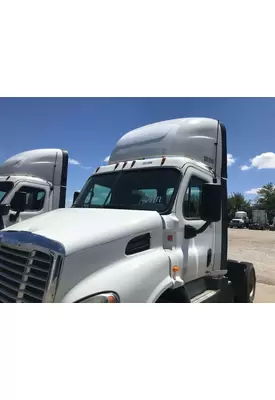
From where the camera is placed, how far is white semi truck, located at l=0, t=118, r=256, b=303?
8.41 feet

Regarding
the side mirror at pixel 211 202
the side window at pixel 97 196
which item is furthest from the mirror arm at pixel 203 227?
the side window at pixel 97 196

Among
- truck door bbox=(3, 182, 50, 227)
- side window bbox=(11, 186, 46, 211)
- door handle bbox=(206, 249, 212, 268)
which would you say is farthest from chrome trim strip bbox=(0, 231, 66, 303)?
side window bbox=(11, 186, 46, 211)

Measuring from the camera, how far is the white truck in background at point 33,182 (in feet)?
25.6

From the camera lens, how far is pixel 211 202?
3.57 m

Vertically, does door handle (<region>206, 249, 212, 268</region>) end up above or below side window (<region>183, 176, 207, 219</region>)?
below

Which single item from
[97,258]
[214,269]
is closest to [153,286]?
[97,258]

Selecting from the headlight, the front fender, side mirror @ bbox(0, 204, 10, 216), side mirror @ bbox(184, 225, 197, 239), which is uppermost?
side mirror @ bbox(0, 204, 10, 216)

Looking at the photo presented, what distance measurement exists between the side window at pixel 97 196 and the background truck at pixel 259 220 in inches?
1412

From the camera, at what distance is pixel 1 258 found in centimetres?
299

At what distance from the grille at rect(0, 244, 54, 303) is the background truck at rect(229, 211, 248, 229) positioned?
1504 inches

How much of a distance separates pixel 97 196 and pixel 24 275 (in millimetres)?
1690

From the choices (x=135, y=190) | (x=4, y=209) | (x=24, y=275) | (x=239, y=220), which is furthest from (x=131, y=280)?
(x=239, y=220)

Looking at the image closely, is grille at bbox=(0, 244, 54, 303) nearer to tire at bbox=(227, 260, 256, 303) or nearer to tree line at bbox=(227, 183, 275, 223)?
tire at bbox=(227, 260, 256, 303)

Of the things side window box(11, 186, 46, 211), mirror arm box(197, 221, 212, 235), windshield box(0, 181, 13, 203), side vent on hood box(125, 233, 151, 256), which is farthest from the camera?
side window box(11, 186, 46, 211)
